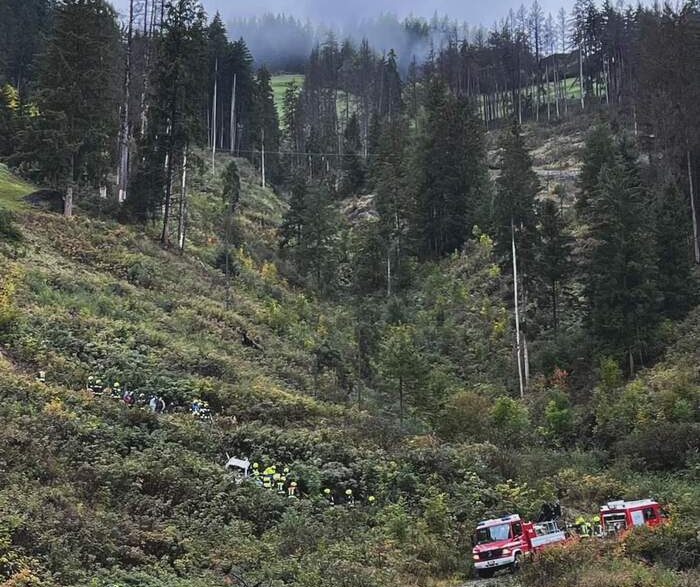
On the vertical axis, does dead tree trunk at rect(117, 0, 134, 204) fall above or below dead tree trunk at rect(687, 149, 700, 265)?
above

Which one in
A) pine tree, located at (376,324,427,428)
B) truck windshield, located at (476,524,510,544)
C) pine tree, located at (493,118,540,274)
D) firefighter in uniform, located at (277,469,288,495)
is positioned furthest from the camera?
pine tree, located at (493,118,540,274)

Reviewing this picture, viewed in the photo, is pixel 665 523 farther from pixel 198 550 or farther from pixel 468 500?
pixel 198 550

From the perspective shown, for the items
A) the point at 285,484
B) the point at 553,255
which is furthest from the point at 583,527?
the point at 553,255

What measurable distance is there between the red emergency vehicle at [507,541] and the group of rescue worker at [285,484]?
3533 millimetres

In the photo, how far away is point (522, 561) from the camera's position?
15.2m

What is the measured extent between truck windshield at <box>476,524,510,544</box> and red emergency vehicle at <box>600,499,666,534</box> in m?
2.88

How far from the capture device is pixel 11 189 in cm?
4144

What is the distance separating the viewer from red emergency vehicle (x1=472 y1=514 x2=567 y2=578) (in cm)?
1599

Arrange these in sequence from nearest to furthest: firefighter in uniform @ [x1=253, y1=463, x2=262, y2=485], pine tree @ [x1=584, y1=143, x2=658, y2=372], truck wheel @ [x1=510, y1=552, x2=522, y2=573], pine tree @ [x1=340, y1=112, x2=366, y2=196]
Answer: truck wheel @ [x1=510, y1=552, x2=522, y2=573]
firefighter in uniform @ [x1=253, y1=463, x2=262, y2=485]
pine tree @ [x1=584, y1=143, x2=658, y2=372]
pine tree @ [x1=340, y1=112, x2=366, y2=196]

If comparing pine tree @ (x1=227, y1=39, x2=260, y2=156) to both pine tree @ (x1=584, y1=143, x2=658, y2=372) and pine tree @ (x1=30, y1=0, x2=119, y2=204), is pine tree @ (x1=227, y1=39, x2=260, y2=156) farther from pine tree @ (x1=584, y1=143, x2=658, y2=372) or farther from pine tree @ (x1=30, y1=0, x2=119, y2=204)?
pine tree @ (x1=584, y1=143, x2=658, y2=372)

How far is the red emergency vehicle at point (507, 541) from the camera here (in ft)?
52.5

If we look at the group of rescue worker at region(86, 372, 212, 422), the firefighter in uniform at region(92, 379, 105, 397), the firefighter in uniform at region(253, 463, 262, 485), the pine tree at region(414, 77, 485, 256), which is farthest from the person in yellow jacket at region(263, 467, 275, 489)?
the pine tree at region(414, 77, 485, 256)

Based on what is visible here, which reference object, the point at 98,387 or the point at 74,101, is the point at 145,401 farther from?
the point at 74,101

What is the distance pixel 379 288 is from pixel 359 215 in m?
17.7
